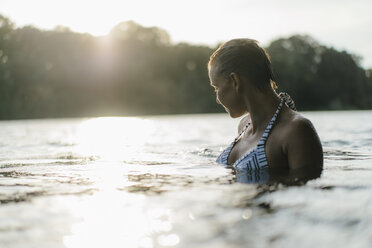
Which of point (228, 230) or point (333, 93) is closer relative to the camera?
point (228, 230)

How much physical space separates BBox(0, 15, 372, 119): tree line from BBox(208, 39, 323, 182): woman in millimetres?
47908

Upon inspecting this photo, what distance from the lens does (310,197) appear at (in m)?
2.56

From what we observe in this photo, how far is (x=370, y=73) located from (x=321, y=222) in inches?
3367

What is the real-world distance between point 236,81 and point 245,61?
0.18m

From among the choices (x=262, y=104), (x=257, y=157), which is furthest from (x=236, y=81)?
(x=257, y=157)

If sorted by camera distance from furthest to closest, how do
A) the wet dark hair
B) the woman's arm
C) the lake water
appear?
the wet dark hair
the woman's arm
the lake water

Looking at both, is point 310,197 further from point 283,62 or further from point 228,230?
point 283,62

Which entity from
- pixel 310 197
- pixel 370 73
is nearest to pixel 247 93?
pixel 310 197

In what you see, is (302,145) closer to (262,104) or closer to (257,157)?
(257,157)

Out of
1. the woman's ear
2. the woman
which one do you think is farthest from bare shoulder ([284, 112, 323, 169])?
the woman's ear

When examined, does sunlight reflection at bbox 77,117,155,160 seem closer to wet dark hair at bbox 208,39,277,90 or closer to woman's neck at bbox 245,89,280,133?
woman's neck at bbox 245,89,280,133

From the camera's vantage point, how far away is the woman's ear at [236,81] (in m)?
3.47

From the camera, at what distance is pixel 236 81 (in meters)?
3.50

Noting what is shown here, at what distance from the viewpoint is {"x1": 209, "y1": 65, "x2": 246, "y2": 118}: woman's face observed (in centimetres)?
358
